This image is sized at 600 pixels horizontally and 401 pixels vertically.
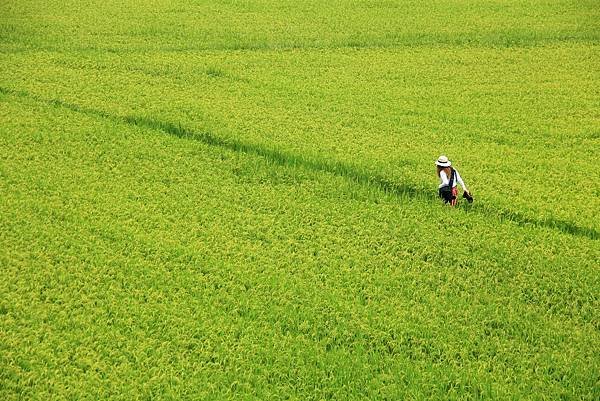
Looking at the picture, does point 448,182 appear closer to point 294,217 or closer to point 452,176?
point 452,176

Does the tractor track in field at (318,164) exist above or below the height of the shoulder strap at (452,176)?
below

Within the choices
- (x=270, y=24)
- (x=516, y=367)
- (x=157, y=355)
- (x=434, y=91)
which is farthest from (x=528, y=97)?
(x=157, y=355)

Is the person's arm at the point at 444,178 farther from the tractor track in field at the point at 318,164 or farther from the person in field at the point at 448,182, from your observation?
the tractor track in field at the point at 318,164

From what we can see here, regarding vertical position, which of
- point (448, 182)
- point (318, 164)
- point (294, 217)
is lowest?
point (294, 217)

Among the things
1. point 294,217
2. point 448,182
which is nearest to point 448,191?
point 448,182

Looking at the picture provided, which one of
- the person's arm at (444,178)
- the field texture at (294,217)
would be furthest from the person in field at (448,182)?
the field texture at (294,217)

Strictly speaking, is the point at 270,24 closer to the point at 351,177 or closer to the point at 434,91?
the point at 434,91
